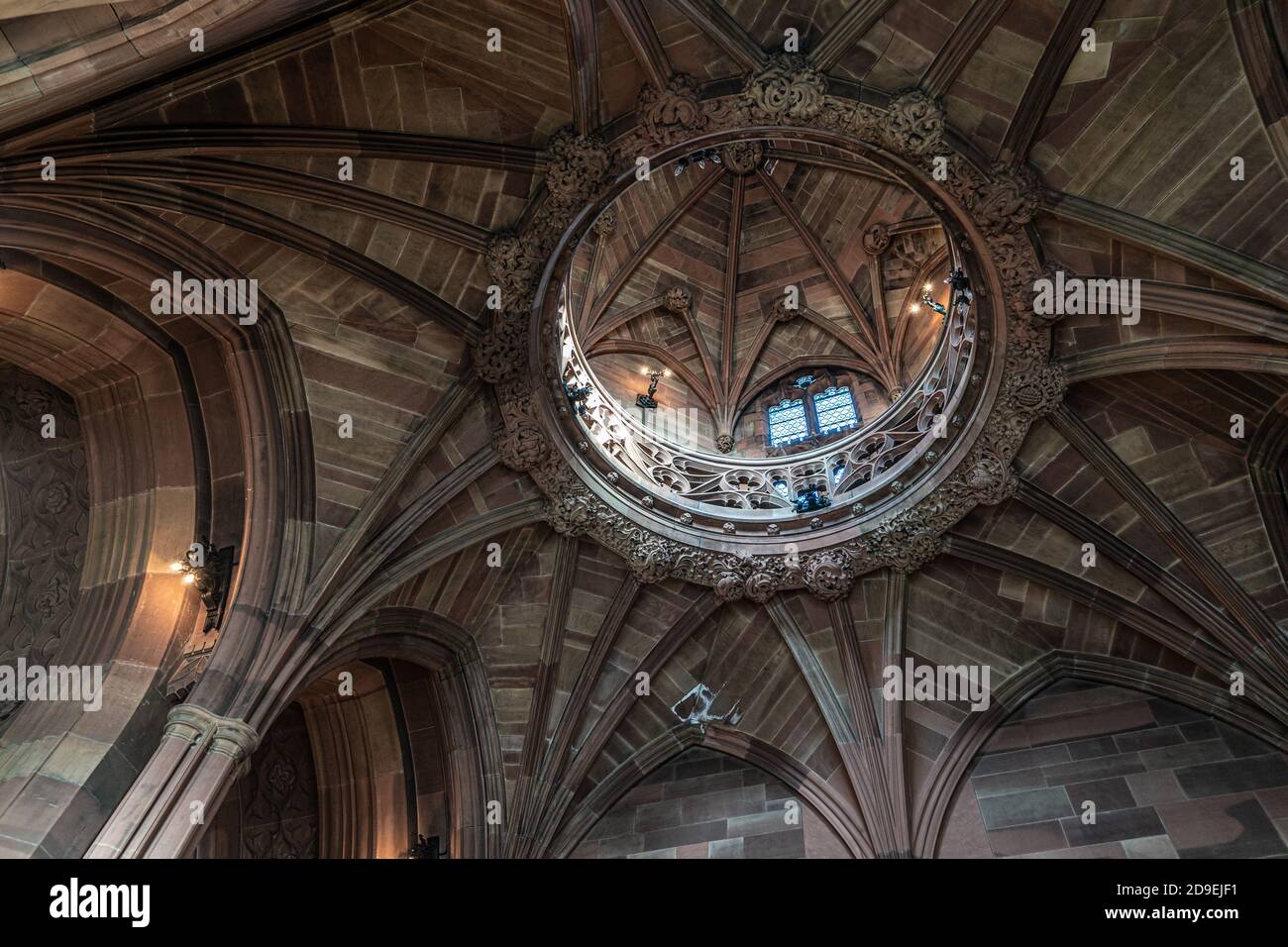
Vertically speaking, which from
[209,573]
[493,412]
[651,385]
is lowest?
[209,573]

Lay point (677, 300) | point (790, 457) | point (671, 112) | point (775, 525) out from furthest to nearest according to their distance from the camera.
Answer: point (677, 300), point (790, 457), point (775, 525), point (671, 112)

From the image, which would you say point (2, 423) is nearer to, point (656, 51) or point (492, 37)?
point (492, 37)

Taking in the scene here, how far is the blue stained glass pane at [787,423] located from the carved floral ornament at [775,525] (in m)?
3.86

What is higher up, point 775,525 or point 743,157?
point 743,157

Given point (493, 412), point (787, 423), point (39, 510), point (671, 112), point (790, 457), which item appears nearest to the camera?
point (671, 112)

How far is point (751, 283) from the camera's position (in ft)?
60.2

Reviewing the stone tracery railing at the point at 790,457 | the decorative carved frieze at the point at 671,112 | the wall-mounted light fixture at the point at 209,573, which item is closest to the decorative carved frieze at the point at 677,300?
the stone tracery railing at the point at 790,457

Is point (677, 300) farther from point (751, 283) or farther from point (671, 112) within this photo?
point (671, 112)

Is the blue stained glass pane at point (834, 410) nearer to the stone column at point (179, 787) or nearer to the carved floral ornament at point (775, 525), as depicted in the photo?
the carved floral ornament at point (775, 525)

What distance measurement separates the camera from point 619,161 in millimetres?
10641

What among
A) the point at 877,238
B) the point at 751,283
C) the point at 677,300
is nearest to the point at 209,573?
the point at 677,300

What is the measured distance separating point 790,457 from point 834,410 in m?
2.84

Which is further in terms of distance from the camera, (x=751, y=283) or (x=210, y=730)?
(x=751, y=283)

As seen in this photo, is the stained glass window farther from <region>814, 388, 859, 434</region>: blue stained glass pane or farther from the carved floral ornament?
the carved floral ornament
